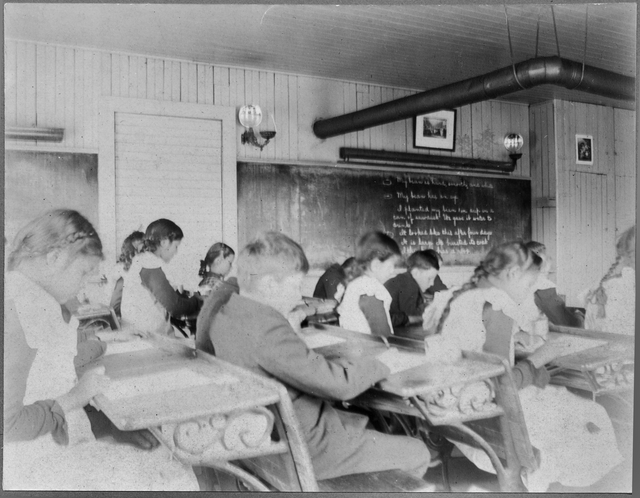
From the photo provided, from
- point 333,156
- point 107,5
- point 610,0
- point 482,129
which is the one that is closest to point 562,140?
point 482,129

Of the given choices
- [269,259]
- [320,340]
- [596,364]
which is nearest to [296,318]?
[320,340]

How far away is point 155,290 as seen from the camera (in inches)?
97.2

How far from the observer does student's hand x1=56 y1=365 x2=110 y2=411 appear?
2430 mm

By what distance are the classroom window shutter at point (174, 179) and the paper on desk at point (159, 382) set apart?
1.18ft

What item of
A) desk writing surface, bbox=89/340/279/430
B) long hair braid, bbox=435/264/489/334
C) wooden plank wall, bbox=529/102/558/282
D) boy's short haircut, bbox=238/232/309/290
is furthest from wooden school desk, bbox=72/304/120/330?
wooden plank wall, bbox=529/102/558/282

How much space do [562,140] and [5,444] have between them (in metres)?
2.66

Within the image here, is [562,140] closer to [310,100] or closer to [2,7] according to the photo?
[310,100]

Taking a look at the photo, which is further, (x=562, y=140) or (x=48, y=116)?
(x=562, y=140)

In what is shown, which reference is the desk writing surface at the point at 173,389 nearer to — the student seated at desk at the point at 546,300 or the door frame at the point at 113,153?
the door frame at the point at 113,153

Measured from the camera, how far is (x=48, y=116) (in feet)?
7.90

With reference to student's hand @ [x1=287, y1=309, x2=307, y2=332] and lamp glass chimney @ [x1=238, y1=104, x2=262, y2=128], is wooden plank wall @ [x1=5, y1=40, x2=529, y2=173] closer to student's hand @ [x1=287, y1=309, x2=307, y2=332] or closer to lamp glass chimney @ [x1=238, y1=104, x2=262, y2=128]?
lamp glass chimney @ [x1=238, y1=104, x2=262, y2=128]

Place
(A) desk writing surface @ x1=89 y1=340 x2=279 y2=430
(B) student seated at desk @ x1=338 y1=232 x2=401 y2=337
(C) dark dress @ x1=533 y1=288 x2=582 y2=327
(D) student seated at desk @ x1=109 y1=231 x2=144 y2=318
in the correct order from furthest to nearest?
1. (C) dark dress @ x1=533 y1=288 x2=582 y2=327
2. (B) student seated at desk @ x1=338 y1=232 x2=401 y2=337
3. (D) student seated at desk @ x1=109 y1=231 x2=144 y2=318
4. (A) desk writing surface @ x1=89 y1=340 x2=279 y2=430

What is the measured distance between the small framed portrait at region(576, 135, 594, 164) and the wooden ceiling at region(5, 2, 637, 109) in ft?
0.52

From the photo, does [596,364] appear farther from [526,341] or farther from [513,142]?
[513,142]
